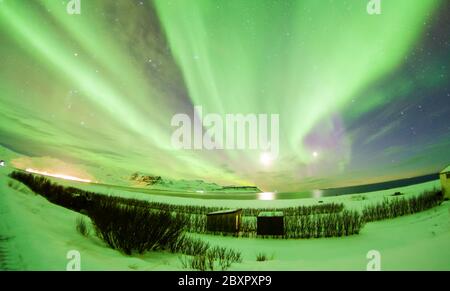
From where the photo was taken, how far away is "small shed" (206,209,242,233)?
935cm

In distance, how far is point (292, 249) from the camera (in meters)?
7.68

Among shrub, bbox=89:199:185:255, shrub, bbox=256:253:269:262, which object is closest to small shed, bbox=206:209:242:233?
shrub, bbox=256:253:269:262

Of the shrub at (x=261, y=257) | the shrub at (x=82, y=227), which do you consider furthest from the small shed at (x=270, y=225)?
the shrub at (x=82, y=227)

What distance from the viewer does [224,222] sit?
31.2 ft

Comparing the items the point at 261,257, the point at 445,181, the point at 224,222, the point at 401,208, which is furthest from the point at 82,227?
the point at 445,181

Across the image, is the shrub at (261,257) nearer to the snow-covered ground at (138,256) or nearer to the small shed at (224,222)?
the snow-covered ground at (138,256)

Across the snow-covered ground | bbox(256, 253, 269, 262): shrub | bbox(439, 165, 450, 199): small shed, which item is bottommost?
bbox(256, 253, 269, 262): shrub

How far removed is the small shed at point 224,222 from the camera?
9352 mm

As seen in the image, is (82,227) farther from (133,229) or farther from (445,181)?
(445,181)

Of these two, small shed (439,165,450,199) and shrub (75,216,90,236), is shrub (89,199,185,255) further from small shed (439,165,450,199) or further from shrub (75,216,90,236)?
small shed (439,165,450,199)

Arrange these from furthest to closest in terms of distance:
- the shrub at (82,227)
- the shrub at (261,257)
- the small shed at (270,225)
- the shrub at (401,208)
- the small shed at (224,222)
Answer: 1. the shrub at (401,208)
2. the small shed at (224,222)
3. the small shed at (270,225)
4. the shrub at (261,257)
5. the shrub at (82,227)
